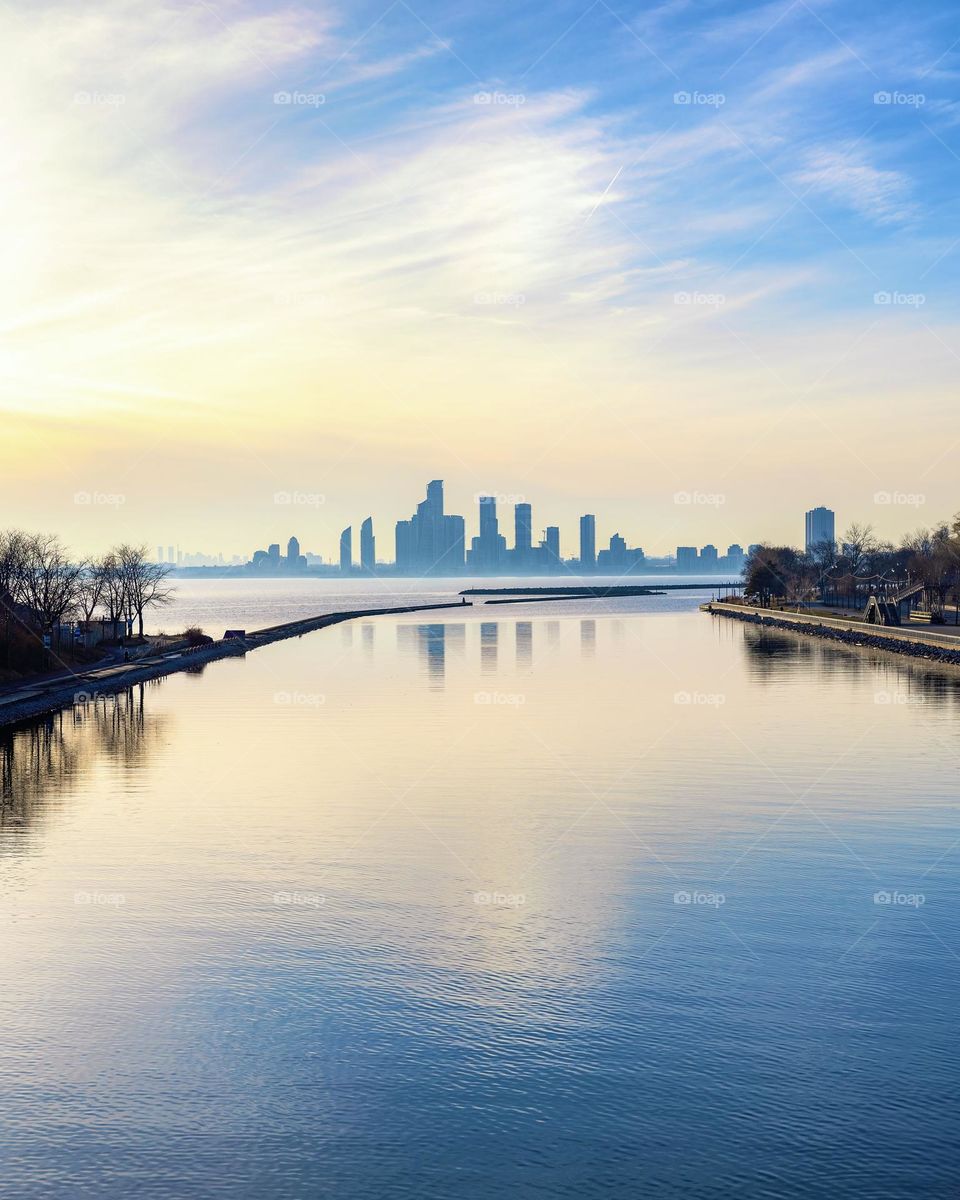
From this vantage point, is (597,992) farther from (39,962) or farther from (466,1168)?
(39,962)

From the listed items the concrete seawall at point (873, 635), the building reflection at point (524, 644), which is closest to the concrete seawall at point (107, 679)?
the building reflection at point (524, 644)

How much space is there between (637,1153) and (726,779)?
22149 mm

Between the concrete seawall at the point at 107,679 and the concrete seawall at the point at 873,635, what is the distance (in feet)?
161

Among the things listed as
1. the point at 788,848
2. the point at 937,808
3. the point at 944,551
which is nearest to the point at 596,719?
the point at 937,808

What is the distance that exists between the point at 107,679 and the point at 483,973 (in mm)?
55648

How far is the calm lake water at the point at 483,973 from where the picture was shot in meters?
12.0

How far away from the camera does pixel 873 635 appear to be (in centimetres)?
9938

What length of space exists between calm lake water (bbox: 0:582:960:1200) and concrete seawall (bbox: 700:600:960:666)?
43.9m

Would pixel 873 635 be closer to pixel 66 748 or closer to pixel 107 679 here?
pixel 107 679

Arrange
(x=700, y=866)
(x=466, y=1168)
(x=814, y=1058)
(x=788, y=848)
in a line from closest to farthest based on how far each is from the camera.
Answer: (x=466, y=1168) < (x=814, y=1058) < (x=700, y=866) < (x=788, y=848)

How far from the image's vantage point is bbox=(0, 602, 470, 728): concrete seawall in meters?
53.9

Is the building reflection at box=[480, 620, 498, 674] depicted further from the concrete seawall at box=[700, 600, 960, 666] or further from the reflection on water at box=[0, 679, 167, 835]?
the concrete seawall at box=[700, 600, 960, 666]

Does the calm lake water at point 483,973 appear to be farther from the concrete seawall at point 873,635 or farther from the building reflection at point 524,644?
the concrete seawall at point 873,635

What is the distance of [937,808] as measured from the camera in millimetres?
28766
